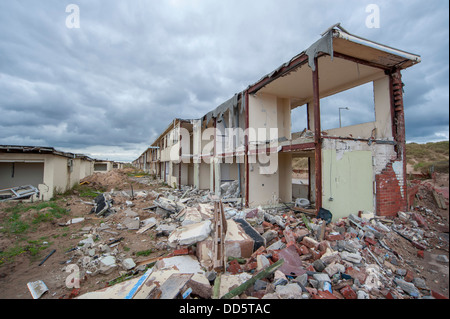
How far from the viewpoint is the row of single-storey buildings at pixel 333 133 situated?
6470mm

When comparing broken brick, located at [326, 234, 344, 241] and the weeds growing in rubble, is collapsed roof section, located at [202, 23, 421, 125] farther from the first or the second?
the weeds growing in rubble

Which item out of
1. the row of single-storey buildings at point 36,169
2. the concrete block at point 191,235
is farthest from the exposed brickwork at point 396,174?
the row of single-storey buildings at point 36,169

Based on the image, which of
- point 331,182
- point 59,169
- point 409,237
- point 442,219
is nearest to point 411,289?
point 409,237

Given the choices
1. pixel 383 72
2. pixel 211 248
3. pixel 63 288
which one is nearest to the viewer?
pixel 63 288

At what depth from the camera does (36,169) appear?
539 inches

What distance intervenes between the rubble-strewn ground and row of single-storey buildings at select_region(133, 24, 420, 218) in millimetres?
986

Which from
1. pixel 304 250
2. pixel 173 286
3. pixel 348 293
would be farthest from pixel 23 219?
pixel 348 293

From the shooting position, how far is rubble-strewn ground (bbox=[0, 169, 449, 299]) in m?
3.56

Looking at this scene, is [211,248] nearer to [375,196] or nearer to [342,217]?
[342,217]

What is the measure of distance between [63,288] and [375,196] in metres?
9.54

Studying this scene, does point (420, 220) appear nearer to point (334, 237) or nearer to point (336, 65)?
point (334, 237)

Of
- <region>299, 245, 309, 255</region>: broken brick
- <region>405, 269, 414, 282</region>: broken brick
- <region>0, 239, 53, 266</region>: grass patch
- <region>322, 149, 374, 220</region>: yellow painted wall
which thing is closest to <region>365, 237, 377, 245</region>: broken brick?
<region>405, 269, 414, 282</region>: broken brick

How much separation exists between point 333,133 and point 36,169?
62.5ft

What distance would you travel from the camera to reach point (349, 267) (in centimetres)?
386
